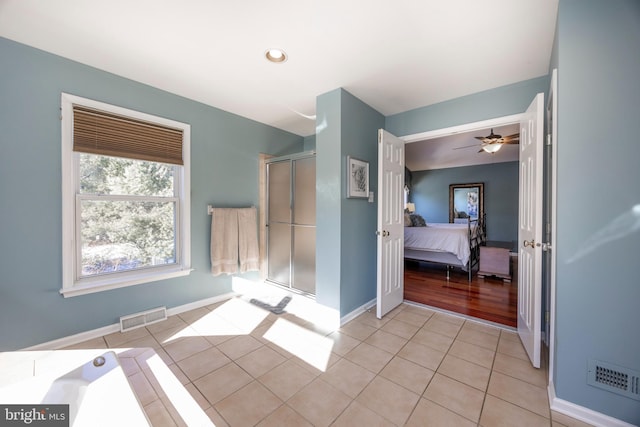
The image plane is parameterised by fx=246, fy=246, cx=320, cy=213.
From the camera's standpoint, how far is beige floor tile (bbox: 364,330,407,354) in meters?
2.15

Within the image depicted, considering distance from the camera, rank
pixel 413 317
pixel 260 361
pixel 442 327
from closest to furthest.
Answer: pixel 260 361 → pixel 442 327 → pixel 413 317

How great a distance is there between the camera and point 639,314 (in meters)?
1.28

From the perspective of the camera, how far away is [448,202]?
7.40 metres

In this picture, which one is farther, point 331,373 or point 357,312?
point 357,312

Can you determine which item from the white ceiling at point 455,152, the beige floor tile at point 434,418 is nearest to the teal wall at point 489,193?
the white ceiling at point 455,152

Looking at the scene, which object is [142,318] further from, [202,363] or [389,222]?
[389,222]

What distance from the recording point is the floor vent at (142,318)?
2.37m

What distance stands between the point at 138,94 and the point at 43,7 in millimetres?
918

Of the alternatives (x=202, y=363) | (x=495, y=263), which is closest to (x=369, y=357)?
(x=202, y=363)

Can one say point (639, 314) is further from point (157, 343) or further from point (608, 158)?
point (157, 343)

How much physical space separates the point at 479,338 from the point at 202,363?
2.44m

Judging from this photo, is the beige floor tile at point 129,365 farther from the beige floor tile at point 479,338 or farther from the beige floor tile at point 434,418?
the beige floor tile at point 479,338

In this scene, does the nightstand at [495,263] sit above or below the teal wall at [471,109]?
below

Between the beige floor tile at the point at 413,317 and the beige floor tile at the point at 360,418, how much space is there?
4.37 ft
